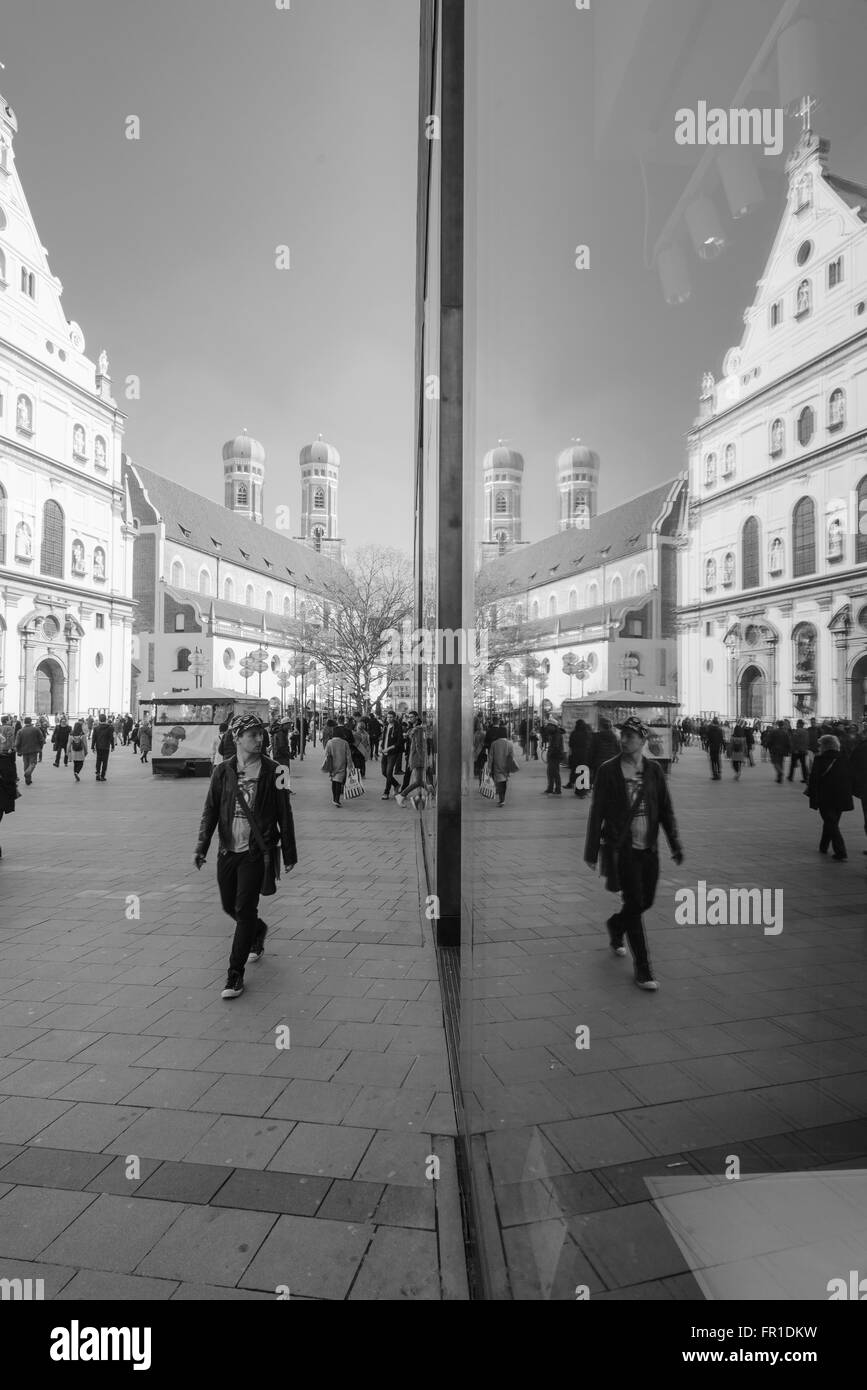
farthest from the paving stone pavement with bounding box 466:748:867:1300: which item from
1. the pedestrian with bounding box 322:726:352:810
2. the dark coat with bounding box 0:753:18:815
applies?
the pedestrian with bounding box 322:726:352:810

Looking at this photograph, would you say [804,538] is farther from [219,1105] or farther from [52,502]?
[52,502]

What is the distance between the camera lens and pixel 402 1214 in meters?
2.84

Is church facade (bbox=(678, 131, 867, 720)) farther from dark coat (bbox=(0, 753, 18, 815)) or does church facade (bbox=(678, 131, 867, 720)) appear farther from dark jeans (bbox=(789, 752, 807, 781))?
dark coat (bbox=(0, 753, 18, 815))

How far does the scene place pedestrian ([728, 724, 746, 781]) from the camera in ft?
2.98

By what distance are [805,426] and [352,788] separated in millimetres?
19002

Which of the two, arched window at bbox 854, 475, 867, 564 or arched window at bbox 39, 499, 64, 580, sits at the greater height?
arched window at bbox 39, 499, 64, 580

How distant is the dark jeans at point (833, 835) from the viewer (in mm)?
717

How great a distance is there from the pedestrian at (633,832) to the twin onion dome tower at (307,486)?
111003 millimetres

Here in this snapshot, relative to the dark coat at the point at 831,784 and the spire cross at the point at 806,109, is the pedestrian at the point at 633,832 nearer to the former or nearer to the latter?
the dark coat at the point at 831,784

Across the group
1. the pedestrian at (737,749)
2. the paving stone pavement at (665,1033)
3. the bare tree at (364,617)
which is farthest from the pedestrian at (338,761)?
the bare tree at (364,617)

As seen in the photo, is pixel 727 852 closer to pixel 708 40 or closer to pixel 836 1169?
pixel 836 1169

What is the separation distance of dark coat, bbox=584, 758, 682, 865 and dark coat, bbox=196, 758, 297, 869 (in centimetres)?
466
